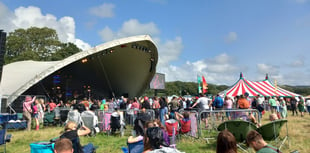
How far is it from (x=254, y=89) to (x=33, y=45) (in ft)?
106

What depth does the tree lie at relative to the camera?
104ft

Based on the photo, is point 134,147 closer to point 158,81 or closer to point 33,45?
point 158,81

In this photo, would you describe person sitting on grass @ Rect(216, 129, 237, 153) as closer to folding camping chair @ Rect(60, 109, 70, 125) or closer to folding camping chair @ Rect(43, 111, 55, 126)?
folding camping chair @ Rect(60, 109, 70, 125)

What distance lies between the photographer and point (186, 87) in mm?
103938

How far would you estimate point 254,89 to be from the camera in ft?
58.4

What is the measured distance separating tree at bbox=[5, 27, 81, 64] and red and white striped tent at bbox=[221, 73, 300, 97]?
89.7 ft

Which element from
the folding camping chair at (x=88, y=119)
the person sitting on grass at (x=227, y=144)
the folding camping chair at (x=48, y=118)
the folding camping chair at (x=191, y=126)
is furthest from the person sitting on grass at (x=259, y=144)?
the folding camping chair at (x=48, y=118)

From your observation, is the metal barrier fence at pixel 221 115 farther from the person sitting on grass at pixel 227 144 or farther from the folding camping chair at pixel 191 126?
the person sitting on grass at pixel 227 144

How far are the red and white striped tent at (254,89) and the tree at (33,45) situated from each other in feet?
89.7

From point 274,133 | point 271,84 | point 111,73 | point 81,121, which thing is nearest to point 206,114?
point 274,133

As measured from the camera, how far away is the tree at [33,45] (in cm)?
3173

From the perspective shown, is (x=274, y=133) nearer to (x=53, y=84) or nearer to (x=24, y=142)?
(x=24, y=142)

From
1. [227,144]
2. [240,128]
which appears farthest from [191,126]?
[227,144]

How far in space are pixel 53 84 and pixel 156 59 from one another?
34.3 feet
